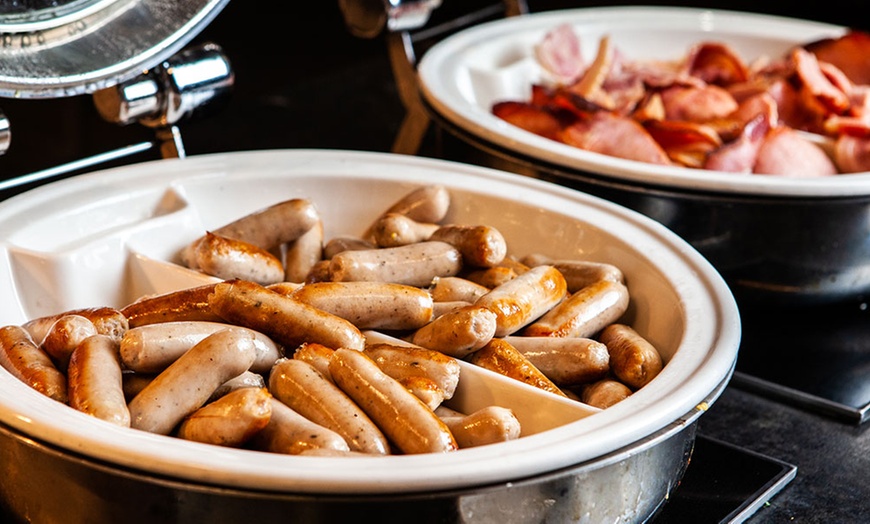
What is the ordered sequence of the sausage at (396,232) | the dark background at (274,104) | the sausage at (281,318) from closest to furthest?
1. the sausage at (281,318)
2. the sausage at (396,232)
3. the dark background at (274,104)

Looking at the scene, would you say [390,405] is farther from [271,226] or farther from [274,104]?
[274,104]

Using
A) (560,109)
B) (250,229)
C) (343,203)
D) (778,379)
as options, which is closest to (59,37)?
(250,229)

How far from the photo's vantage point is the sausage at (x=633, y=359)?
4.88ft

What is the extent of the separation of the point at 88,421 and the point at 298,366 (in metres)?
0.29

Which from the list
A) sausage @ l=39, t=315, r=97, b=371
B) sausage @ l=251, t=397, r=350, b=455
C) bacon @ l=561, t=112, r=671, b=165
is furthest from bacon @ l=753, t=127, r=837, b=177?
sausage @ l=39, t=315, r=97, b=371

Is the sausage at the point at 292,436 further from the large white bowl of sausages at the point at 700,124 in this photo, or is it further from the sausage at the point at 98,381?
the large white bowl of sausages at the point at 700,124

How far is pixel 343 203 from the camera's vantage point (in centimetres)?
199

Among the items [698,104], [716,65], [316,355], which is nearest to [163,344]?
[316,355]

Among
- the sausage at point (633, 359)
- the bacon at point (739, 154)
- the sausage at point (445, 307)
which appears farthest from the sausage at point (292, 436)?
the bacon at point (739, 154)

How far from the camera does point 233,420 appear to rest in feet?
3.94

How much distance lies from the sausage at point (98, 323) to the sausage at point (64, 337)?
0.03 metres

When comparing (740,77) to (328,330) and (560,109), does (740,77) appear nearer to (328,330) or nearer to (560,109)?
(560,109)

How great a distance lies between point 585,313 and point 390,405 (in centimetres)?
46

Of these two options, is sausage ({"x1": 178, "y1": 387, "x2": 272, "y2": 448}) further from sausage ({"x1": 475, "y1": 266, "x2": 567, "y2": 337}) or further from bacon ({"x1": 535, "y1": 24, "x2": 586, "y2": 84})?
bacon ({"x1": 535, "y1": 24, "x2": 586, "y2": 84})
